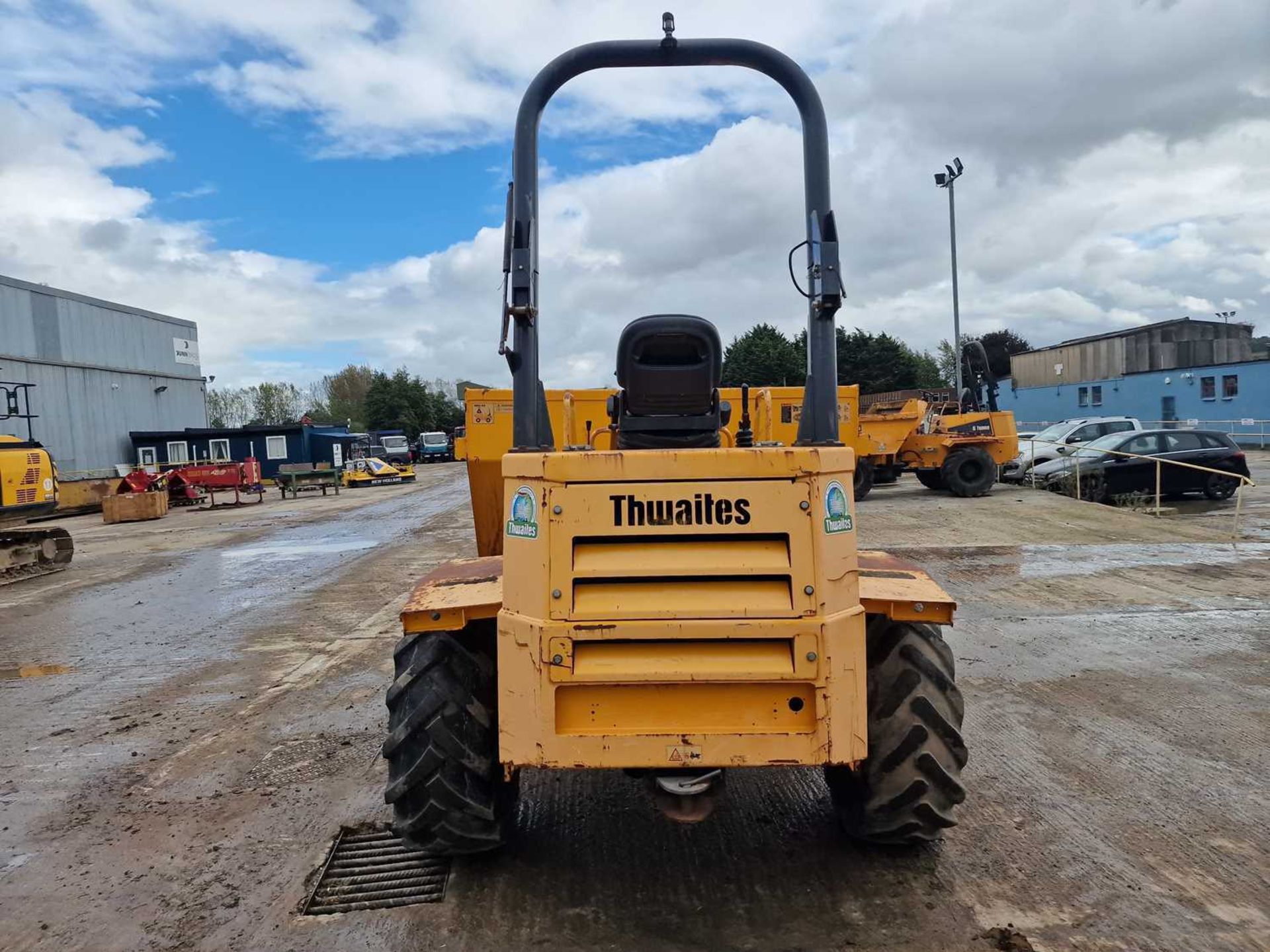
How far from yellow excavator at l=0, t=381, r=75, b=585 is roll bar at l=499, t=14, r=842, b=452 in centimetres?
1215

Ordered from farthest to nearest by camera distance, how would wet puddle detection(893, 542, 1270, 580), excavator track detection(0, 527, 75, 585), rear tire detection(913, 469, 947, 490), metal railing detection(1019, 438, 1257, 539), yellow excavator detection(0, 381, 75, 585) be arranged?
rear tire detection(913, 469, 947, 490)
metal railing detection(1019, 438, 1257, 539)
excavator track detection(0, 527, 75, 585)
yellow excavator detection(0, 381, 75, 585)
wet puddle detection(893, 542, 1270, 580)

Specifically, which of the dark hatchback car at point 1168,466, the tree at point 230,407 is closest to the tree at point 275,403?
the tree at point 230,407

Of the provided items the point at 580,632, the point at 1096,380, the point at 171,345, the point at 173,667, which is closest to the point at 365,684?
the point at 173,667

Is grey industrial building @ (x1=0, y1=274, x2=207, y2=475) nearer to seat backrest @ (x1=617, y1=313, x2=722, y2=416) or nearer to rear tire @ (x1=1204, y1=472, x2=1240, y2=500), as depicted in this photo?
seat backrest @ (x1=617, y1=313, x2=722, y2=416)

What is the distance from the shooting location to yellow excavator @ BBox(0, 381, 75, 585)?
515 inches

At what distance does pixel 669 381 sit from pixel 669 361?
3.5 inches

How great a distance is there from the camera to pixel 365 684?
655cm

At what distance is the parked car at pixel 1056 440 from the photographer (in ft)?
72.2

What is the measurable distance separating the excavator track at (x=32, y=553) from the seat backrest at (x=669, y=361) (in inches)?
501

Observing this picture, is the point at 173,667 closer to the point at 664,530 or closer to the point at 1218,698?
the point at 664,530

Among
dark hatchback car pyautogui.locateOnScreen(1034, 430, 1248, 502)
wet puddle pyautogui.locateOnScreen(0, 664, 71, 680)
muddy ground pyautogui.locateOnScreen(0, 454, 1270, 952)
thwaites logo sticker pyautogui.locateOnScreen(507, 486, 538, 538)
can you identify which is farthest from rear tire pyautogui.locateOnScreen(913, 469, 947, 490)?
thwaites logo sticker pyautogui.locateOnScreen(507, 486, 538, 538)

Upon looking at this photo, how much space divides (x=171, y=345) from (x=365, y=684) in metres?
42.7

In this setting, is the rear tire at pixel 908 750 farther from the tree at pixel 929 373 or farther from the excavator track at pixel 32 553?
the tree at pixel 929 373

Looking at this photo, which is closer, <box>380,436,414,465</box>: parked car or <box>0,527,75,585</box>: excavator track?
<box>0,527,75,585</box>: excavator track
